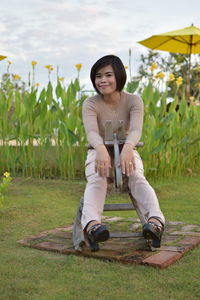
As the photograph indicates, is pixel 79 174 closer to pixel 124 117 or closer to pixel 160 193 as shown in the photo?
pixel 160 193

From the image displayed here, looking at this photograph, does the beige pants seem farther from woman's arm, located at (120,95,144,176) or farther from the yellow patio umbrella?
the yellow patio umbrella

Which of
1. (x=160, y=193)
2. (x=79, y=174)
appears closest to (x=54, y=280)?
(x=160, y=193)

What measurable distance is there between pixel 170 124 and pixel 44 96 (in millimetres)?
1406

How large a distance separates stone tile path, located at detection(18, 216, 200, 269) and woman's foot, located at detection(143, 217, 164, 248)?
0.08 meters

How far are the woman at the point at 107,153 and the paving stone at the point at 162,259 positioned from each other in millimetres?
59

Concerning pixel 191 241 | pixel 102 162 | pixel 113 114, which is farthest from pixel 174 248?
pixel 113 114

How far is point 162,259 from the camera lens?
191cm

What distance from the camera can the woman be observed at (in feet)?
6.42

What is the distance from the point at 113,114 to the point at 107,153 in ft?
0.95

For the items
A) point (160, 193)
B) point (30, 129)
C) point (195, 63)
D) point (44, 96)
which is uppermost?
point (195, 63)

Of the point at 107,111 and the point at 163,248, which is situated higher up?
the point at 107,111

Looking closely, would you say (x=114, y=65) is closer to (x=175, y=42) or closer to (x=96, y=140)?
(x=96, y=140)

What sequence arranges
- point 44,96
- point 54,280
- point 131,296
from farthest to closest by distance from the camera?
point 44,96
point 54,280
point 131,296

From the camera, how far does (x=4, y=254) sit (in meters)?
2.08
